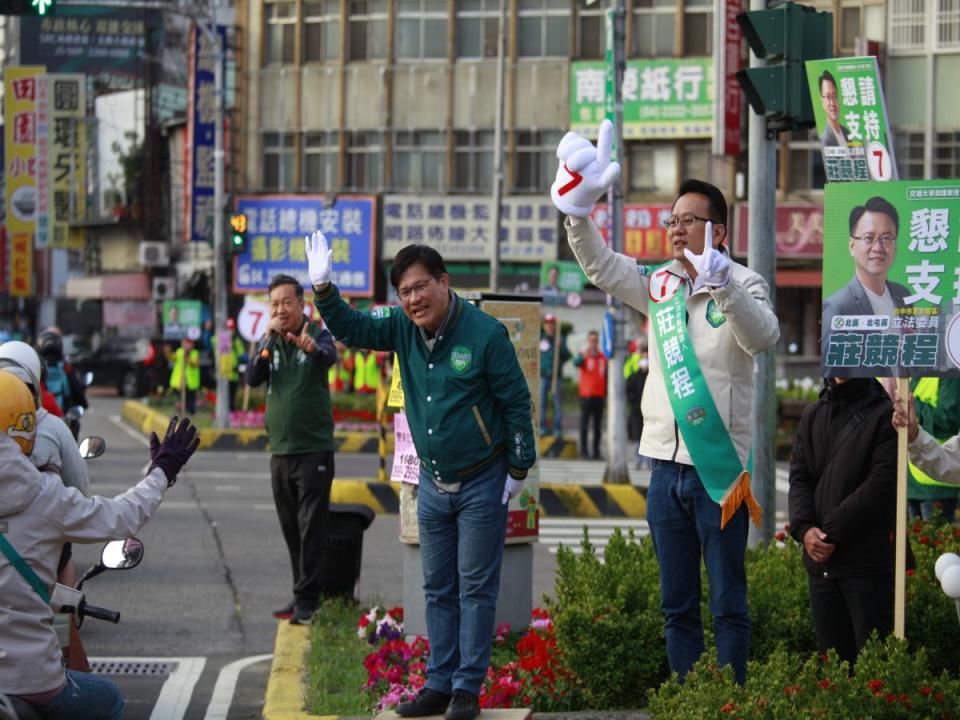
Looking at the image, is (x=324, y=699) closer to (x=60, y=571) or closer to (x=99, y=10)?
(x=60, y=571)

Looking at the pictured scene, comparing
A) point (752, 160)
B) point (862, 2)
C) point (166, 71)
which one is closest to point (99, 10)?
point (166, 71)

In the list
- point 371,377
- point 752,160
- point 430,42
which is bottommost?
point 371,377

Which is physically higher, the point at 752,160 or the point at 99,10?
the point at 99,10

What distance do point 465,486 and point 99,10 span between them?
170 feet

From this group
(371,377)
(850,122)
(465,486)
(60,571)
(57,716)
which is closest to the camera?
(57,716)

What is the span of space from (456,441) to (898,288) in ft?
5.63

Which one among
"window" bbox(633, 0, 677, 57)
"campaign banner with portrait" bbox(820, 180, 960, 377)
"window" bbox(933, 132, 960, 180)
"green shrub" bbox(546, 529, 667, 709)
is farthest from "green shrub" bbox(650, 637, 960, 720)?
"window" bbox(933, 132, 960, 180)

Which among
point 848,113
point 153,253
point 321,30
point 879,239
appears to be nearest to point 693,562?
point 879,239

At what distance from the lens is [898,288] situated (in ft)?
19.2

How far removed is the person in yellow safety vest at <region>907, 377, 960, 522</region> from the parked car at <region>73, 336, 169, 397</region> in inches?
1286

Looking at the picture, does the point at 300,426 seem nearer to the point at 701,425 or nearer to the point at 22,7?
the point at 701,425

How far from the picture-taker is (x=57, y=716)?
193 inches

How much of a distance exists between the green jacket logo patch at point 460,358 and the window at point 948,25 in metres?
34.6

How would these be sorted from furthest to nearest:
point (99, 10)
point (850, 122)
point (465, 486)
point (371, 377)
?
1. point (99, 10)
2. point (371, 377)
3. point (850, 122)
4. point (465, 486)
